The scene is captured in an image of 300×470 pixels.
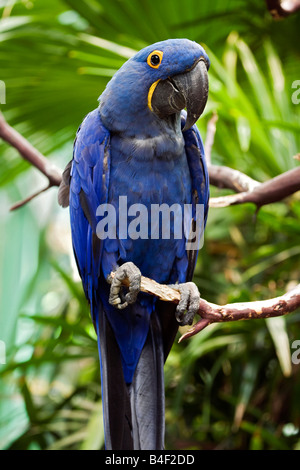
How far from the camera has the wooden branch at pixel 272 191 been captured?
3.69 ft

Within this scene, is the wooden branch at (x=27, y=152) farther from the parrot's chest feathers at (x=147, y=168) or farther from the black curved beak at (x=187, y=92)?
the black curved beak at (x=187, y=92)

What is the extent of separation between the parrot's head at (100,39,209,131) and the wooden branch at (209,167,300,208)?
0.82 ft

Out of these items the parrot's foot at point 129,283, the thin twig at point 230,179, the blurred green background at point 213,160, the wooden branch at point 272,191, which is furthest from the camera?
the blurred green background at point 213,160

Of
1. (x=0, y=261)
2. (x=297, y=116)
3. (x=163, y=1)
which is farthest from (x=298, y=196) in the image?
(x=0, y=261)

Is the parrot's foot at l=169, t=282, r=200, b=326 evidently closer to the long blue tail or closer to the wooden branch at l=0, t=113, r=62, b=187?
the long blue tail

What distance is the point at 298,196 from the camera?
1.79 metres

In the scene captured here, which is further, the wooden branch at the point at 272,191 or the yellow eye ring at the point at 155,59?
the wooden branch at the point at 272,191

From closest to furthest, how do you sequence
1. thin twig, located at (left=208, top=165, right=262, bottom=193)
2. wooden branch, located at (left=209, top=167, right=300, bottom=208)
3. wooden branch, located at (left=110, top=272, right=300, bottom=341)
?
wooden branch, located at (left=110, top=272, right=300, bottom=341)
wooden branch, located at (left=209, top=167, right=300, bottom=208)
thin twig, located at (left=208, top=165, right=262, bottom=193)

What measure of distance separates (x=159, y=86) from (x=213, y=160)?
0.82 metres

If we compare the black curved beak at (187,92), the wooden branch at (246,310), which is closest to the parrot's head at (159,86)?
the black curved beak at (187,92)

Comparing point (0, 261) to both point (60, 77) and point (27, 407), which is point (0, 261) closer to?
point (27, 407)

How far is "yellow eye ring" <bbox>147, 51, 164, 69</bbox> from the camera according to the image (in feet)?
3.36

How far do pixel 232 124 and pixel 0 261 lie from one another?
1907mm

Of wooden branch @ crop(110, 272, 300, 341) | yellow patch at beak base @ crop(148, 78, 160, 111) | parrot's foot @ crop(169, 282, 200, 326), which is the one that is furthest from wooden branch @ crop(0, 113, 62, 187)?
wooden branch @ crop(110, 272, 300, 341)
